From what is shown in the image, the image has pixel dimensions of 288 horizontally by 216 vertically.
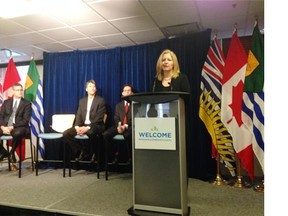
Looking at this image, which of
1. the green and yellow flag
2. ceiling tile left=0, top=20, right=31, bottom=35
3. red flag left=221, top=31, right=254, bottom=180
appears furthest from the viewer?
the green and yellow flag

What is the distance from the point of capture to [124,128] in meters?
3.74

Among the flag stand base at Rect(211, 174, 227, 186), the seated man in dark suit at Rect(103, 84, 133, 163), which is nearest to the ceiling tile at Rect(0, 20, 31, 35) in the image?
the seated man in dark suit at Rect(103, 84, 133, 163)

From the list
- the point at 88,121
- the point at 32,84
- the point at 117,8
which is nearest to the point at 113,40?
the point at 117,8

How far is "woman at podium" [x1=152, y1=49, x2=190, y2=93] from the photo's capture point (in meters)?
2.37

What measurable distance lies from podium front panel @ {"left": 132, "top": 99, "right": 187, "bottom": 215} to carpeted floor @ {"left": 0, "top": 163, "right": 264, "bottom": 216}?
157mm

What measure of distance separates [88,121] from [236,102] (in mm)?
2426

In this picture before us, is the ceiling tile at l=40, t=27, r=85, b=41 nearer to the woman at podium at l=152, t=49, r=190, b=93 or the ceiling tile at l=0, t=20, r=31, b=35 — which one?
the ceiling tile at l=0, t=20, r=31, b=35

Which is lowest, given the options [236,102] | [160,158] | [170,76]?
[160,158]

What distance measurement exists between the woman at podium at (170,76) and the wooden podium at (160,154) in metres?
0.33

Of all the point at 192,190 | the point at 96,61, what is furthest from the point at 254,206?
the point at 96,61

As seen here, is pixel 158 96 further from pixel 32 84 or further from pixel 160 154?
pixel 32 84

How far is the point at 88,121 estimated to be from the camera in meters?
4.18

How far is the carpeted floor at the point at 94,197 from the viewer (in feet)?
7.83

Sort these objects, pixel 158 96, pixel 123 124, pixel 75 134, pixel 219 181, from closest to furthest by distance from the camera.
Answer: pixel 158 96
pixel 219 181
pixel 75 134
pixel 123 124
